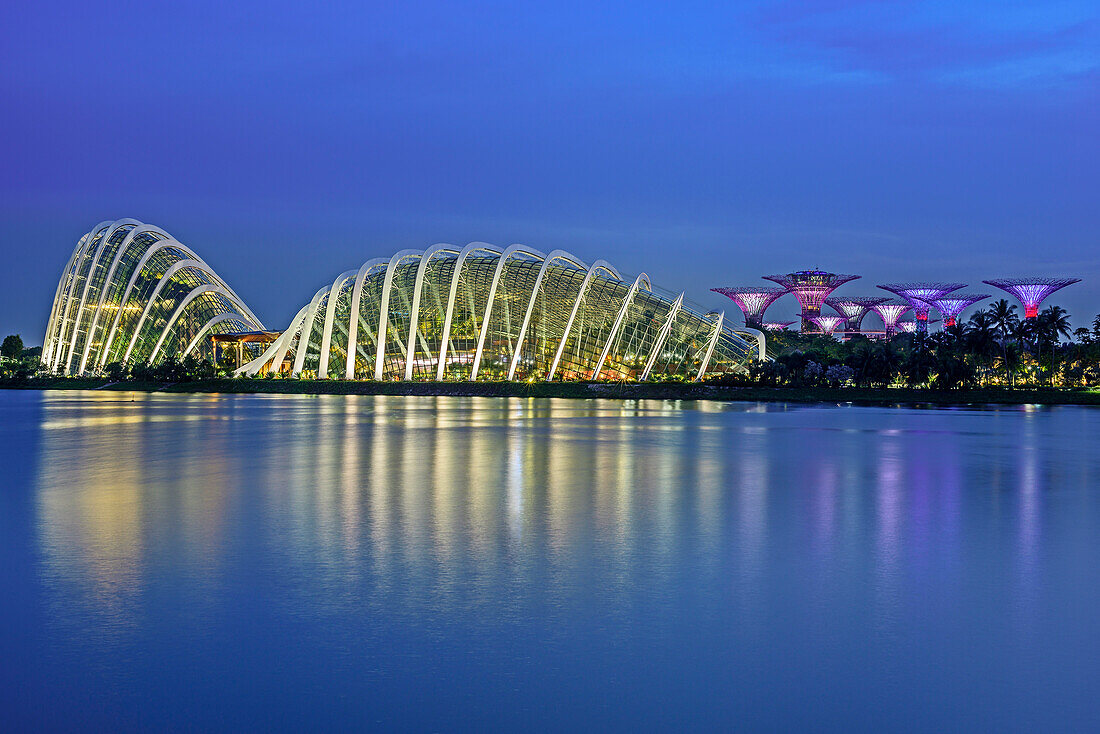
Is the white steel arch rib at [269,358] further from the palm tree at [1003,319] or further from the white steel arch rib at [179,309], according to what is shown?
the palm tree at [1003,319]

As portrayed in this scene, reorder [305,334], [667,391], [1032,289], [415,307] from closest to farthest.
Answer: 1. [667,391]
2. [415,307]
3. [305,334]
4. [1032,289]

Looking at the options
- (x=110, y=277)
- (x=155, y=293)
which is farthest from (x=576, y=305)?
(x=110, y=277)

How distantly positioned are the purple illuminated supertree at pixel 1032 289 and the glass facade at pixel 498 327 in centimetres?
10069

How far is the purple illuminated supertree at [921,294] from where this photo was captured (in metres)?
188

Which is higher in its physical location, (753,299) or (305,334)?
(753,299)

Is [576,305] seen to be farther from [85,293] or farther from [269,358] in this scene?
[85,293]

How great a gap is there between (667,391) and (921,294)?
131m

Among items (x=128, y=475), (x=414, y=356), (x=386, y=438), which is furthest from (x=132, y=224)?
(x=128, y=475)

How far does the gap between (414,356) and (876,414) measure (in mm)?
44396

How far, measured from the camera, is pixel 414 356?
86500 millimetres

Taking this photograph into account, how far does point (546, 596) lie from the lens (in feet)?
37.6

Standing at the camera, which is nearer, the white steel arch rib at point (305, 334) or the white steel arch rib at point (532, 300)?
the white steel arch rib at point (532, 300)

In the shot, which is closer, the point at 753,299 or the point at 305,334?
the point at 305,334

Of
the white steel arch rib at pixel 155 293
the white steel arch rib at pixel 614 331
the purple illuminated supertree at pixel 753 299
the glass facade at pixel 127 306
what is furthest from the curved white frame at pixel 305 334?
the purple illuminated supertree at pixel 753 299
